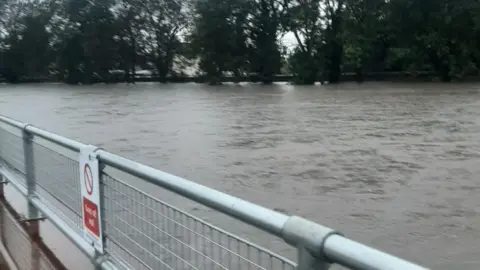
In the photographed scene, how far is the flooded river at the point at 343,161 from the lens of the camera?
6.74 metres

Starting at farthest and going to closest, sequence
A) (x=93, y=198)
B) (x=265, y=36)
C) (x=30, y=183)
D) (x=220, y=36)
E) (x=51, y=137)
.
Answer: (x=265, y=36), (x=220, y=36), (x=30, y=183), (x=51, y=137), (x=93, y=198)

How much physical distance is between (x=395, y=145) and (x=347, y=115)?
24.1 feet

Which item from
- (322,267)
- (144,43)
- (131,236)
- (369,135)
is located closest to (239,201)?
(322,267)

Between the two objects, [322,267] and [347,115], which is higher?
[322,267]

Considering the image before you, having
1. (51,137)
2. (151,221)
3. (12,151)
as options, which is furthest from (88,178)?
(12,151)

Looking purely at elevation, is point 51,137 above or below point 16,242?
above

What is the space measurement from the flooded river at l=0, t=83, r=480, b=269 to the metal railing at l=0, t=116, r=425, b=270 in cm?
203

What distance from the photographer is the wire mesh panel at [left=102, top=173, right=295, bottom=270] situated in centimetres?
302

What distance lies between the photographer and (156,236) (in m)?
3.52

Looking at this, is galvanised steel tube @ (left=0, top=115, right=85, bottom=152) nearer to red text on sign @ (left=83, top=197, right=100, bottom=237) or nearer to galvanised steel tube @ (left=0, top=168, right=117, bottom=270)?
red text on sign @ (left=83, top=197, right=100, bottom=237)

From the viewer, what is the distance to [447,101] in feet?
81.6

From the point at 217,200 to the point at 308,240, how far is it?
65 centimetres

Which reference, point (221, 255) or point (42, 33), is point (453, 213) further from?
point (42, 33)

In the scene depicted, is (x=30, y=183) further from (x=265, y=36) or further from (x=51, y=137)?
(x=265, y=36)
